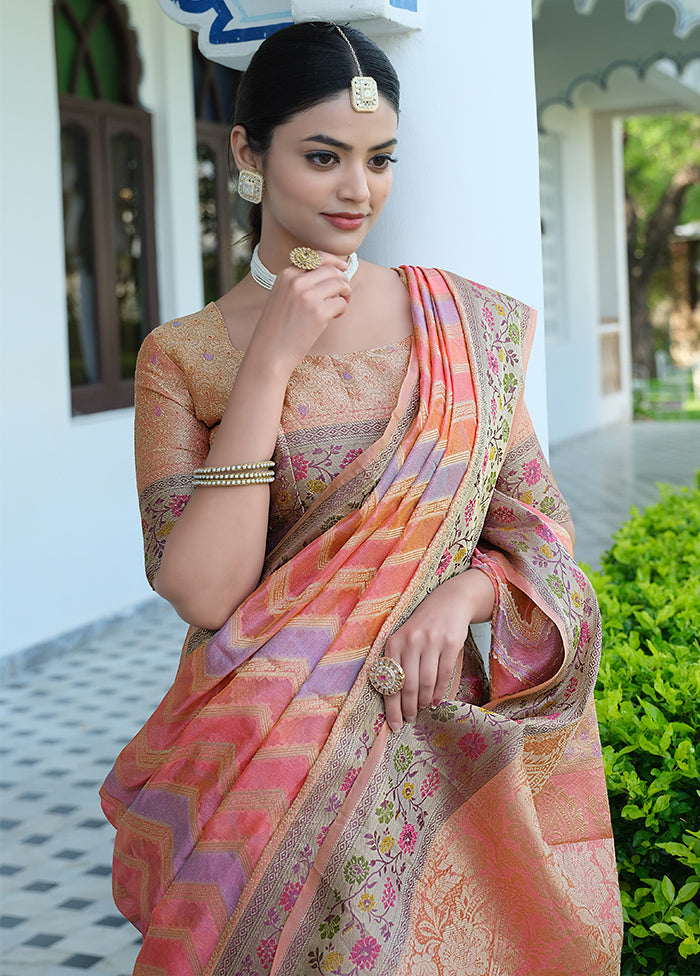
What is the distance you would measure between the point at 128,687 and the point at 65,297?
5.83 feet

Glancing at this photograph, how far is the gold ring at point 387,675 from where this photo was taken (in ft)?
4.16

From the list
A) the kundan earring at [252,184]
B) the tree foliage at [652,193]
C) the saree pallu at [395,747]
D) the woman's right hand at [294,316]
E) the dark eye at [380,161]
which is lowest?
the saree pallu at [395,747]

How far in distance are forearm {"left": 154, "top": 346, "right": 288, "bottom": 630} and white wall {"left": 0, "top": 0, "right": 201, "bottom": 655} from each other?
3.51 meters

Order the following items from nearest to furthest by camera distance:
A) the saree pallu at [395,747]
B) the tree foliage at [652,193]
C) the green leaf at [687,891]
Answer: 1. the saree pallu at [395,747]
2. the green leaf at [687,891]
3. the tree foliage at [652,193]

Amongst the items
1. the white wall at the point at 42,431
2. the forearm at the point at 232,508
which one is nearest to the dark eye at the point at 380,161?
the forearm at the point at 232,508

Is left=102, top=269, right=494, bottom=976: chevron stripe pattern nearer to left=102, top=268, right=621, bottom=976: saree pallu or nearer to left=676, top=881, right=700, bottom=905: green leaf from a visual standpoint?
left=102, top=268, right=621, bottom=976: saree pallu

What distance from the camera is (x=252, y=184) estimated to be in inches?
52.8

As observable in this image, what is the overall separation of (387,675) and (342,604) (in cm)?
10

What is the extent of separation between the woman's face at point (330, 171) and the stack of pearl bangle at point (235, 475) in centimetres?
28

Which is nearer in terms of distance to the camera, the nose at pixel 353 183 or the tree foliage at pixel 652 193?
the nose at pixel 353 183

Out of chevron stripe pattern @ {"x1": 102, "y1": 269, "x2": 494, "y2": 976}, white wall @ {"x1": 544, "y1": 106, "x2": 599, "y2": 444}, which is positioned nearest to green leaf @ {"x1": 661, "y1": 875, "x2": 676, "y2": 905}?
chevron stripe pattern @ {"x1": 102, "y1": 269, "x2": 494, "y2": 976}

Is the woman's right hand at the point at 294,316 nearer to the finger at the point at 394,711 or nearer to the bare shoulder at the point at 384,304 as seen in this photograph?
the bare shoulder at the point at 384,304

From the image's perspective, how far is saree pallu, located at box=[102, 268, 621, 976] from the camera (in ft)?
4.06

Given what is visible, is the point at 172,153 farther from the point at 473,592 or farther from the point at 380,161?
the point at 473,592
